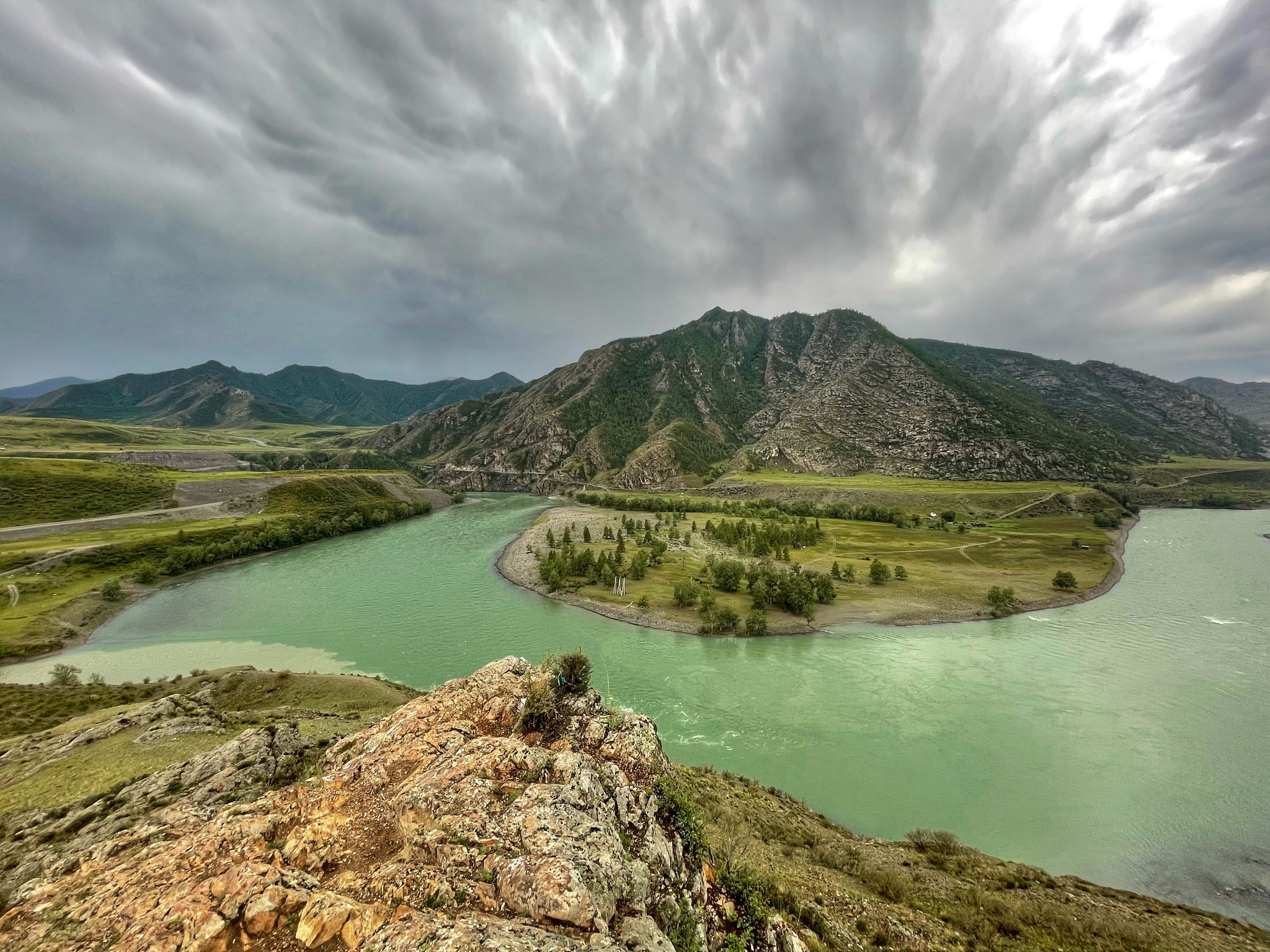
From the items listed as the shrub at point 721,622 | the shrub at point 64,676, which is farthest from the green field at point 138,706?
the shrub at point 721,622

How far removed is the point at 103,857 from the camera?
8398 mm

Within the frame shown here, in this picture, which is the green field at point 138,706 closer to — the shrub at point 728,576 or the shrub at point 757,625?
the shrub at point 757,625

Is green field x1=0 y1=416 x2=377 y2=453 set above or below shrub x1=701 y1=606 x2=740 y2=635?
above

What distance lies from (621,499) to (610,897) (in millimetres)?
121094

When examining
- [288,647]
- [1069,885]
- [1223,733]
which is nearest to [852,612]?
[1223,733]

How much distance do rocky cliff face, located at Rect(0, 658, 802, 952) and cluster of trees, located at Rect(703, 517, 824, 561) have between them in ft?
209

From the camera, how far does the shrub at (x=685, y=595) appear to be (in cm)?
5048

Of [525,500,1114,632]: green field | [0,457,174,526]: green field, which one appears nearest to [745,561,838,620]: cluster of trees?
[525,500,1114,632]: green field

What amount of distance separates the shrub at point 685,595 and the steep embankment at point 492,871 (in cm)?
3477

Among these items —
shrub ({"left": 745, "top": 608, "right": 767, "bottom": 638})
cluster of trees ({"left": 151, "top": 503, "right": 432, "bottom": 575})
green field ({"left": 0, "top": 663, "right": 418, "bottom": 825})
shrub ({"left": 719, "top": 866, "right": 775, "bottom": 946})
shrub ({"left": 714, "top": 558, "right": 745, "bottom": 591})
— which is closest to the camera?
shrub ({"left": 719, "top": 866, "right": 775, "bottom": 946})

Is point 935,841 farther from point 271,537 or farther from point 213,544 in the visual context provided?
point 271,537

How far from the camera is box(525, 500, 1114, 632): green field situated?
49.7m

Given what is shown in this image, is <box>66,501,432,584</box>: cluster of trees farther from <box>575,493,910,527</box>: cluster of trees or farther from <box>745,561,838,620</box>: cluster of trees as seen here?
<box>745,561,838,620</box>: cluster of trees

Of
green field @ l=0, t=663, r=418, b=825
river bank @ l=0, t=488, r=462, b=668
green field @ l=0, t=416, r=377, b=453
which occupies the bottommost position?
river bank @ l=0, t=488, r=462, b=668
